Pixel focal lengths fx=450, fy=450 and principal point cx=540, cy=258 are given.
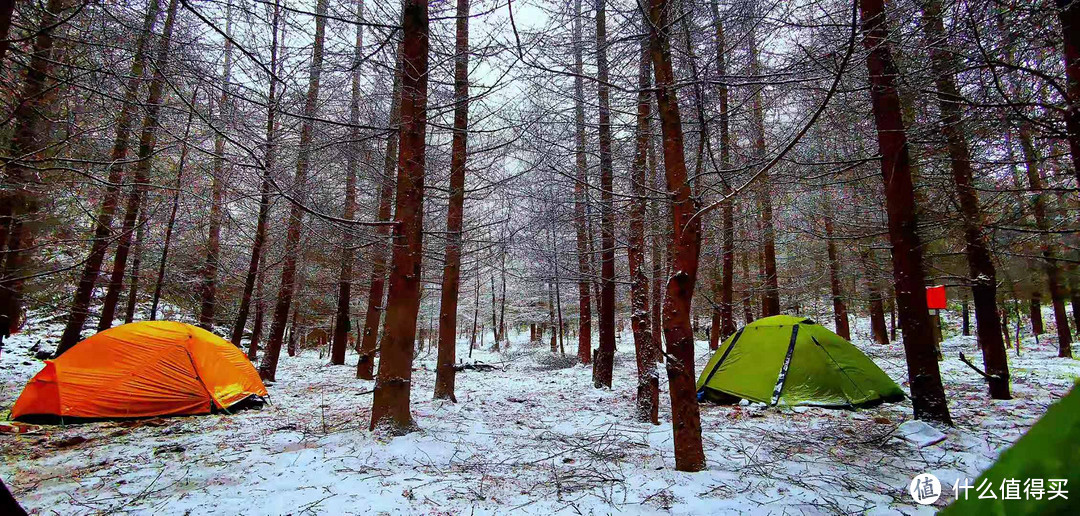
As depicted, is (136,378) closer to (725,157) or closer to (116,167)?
(116,167)

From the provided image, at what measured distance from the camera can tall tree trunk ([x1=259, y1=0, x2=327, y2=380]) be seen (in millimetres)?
4766

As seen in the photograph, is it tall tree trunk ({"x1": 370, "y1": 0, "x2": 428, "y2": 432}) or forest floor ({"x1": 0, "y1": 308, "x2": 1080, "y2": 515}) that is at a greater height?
tall tree trunk ({"x1": 370, "y1": 0, "x2": 428, "y2": 432})

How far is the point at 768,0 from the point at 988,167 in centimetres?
297

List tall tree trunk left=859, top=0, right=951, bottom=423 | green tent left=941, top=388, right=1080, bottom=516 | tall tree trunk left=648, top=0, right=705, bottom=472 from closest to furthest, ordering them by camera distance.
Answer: green tent left=941, top=388, right=1080, bottom=516, tall tree trunk left=648, top=0, right=705, bottom=472, tall tree trunk left=859, top=0, right=951, bottom=423

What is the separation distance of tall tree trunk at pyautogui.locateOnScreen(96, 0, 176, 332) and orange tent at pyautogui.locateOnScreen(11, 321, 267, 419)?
62.9 inches

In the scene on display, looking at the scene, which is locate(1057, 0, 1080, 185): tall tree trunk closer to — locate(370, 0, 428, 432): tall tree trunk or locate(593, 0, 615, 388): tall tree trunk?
locate(593, 0, 615, 388): tall tree trunk

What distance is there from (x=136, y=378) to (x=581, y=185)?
696 centimetres

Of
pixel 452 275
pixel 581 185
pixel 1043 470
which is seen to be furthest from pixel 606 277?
pixel 1043 470

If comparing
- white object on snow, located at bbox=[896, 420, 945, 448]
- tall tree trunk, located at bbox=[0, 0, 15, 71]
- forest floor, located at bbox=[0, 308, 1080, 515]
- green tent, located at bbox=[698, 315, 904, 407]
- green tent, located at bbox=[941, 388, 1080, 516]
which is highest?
tall tree trunk, located at bbox=[0, 0, 15, 71]

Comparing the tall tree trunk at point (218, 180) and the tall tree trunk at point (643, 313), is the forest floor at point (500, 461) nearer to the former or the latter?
the tall tree trunk at point (643, 313)

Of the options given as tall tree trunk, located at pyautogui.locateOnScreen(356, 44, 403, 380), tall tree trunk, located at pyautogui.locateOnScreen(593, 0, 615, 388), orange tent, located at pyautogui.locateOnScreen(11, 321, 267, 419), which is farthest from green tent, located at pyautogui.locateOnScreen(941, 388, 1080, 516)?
orange tent, located at pyautogui.locateOnScreen(11, 321, 267, 419)

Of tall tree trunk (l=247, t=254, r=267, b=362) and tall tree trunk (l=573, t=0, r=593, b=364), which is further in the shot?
tall tree trunk (l=247, t=254, r=267, b=362)

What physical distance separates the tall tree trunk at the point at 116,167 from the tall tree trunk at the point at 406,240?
230 centimetres

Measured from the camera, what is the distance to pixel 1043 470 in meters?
0.35
